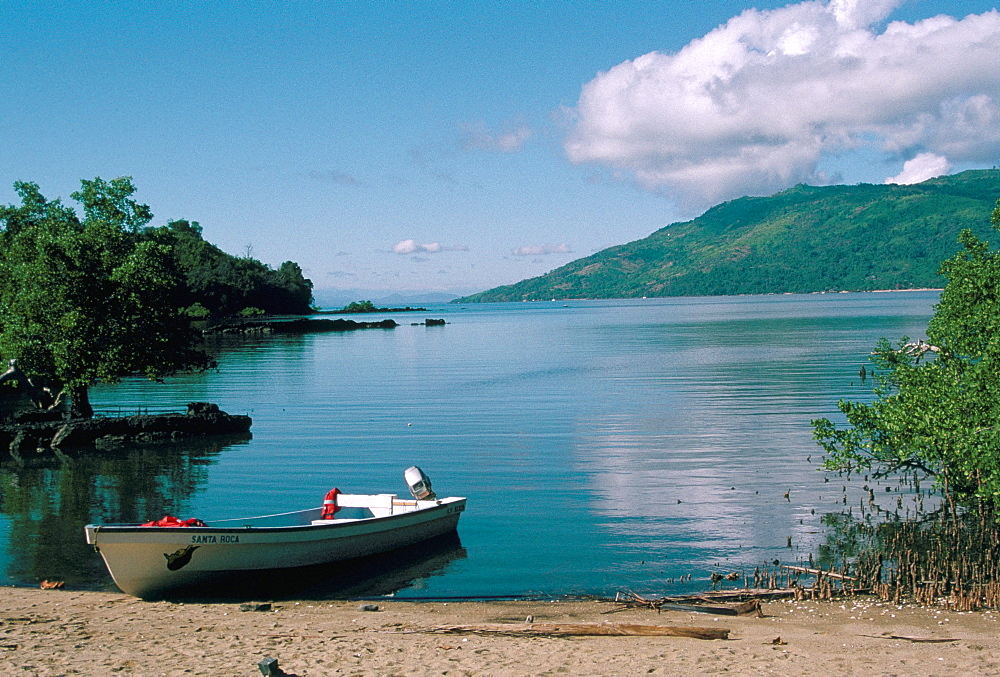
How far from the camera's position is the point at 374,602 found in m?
19.8

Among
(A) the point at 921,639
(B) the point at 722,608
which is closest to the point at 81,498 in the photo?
(B) the point at 722,608

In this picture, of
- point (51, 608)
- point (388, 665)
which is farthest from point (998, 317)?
point (51, 608)

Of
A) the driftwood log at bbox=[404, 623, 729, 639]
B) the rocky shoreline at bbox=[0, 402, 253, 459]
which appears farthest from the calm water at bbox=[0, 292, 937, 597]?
the driftwood log at bbox=[404, 623, 729, 639]

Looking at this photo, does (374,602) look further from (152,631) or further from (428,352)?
(428,352)

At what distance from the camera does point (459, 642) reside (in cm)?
1597

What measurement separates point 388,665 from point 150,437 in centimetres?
3465

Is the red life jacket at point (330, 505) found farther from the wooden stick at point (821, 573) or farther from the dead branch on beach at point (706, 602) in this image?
the wooden stick at point (821, 573)

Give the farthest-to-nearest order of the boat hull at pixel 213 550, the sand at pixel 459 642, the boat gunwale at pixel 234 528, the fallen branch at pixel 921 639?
1. the boat hull at pixel 213 550
2. the boat gunwale at pixel 234 528
3. the fallen branch at pixel 921 639
4. the sand at pixel 459 642

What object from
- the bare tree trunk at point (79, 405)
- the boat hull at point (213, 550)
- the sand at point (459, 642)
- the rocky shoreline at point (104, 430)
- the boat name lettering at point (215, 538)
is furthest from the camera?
the bare tree trunk at point (79, 405)

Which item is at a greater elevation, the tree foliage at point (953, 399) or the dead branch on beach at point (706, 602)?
the tree foliage at point (953, 399)

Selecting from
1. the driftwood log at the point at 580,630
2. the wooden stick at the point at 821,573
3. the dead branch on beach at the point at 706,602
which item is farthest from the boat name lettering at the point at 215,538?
the wooden stick at the point at 821,573

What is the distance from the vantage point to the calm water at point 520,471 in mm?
22828

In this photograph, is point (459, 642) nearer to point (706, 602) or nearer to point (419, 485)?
point (706, 602)

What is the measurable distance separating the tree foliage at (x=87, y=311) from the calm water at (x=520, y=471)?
6.10 metres
